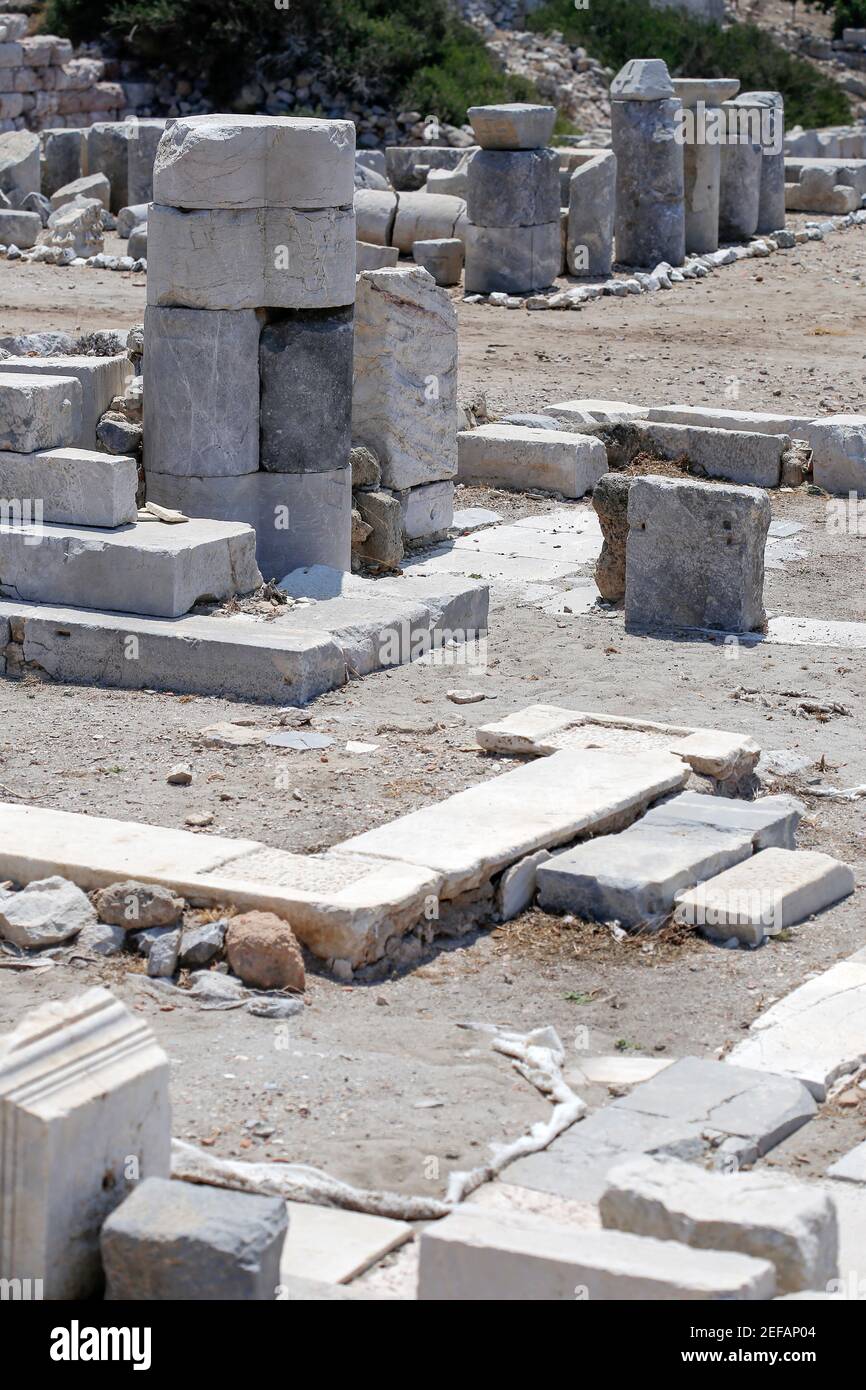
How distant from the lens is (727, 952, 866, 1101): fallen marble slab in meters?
5.71

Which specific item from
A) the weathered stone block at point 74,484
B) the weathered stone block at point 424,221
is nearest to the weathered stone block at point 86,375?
the weathered stone block at point 74,484

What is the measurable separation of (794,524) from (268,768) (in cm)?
589

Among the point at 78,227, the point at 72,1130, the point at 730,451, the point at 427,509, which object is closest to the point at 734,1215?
the point at 72,1130

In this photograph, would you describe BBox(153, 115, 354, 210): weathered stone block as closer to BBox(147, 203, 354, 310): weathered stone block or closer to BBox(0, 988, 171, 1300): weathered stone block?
BBox(147, 203, 354, 310): weathered stone block

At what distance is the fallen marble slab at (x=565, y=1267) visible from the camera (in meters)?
3.75

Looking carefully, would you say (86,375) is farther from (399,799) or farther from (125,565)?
(399,799)

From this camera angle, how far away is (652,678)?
31.6ft

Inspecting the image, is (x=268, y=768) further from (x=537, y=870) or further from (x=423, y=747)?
A: (x=537, y=870)

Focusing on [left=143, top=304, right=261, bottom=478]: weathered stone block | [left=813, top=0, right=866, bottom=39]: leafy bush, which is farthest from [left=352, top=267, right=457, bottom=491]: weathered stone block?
[left=813, top=0, right=866, bottom=39]: leafy bush

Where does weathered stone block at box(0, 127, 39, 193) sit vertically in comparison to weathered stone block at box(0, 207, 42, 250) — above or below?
above

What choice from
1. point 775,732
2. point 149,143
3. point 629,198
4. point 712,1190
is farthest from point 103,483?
point 149,143

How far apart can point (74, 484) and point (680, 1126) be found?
18.4 feet

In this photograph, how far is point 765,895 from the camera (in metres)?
6.78

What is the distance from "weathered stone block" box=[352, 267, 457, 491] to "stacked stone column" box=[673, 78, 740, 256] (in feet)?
39.6
